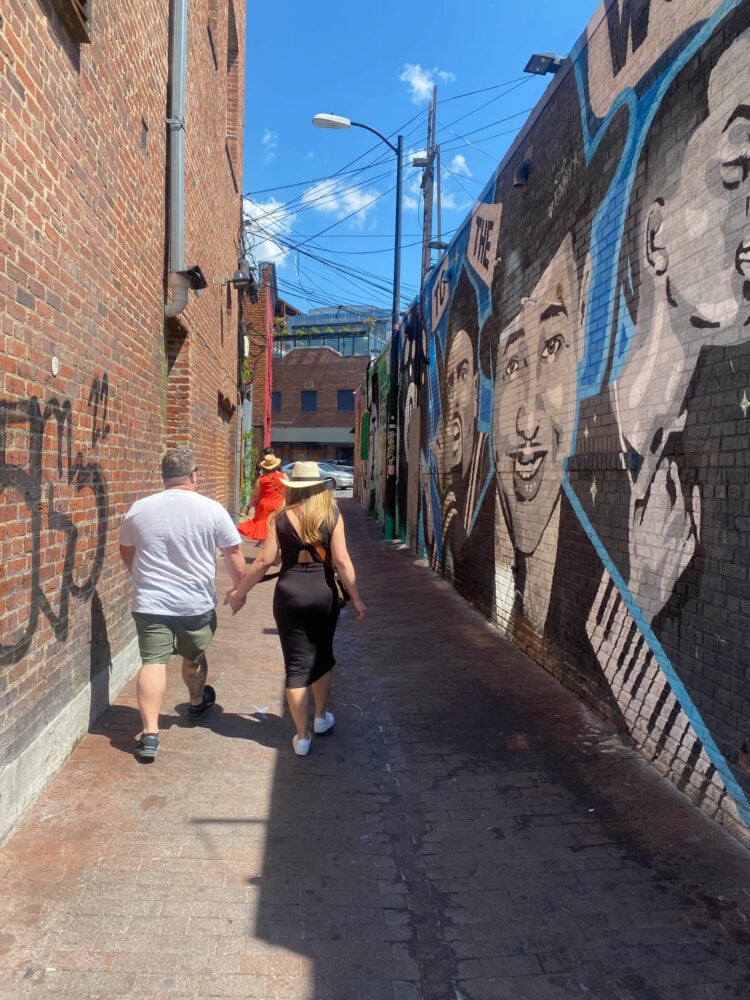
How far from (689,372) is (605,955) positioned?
263 centimetres

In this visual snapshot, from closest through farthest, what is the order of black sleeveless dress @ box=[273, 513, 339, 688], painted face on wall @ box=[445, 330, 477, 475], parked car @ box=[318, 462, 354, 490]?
1. black sleeveless dress @ box=[273, 513, 339, 688]
2. painted face on wall @ box=[445, 330, 477, 475]
3. parked car @ box=[318, 462, 354, 490]

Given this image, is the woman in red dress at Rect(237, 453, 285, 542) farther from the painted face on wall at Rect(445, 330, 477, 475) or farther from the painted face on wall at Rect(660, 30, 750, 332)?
the painted face on wall at Rect(660, 30, 750, 332)

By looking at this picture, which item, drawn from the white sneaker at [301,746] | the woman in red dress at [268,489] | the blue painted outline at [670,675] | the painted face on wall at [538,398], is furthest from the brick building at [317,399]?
the white sneaker at [301,746]

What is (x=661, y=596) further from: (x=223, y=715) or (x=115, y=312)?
(x=115, y=312)

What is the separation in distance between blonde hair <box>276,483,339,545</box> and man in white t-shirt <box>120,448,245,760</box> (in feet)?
1.26

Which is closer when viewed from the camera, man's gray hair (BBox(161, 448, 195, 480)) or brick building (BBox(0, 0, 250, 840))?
brick building (BBox(0, 0, 250, 840))

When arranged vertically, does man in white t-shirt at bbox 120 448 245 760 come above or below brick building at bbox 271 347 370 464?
below

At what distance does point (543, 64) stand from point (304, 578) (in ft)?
15.9

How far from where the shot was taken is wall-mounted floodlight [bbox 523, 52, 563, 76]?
18.5 feet

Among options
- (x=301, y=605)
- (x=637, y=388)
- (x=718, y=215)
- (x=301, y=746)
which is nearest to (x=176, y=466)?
(x=301, y=605)

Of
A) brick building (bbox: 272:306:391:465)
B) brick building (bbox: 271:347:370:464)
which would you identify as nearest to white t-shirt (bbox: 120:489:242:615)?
brick building (bbox: 272:306:391:465)

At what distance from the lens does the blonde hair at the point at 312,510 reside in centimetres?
379

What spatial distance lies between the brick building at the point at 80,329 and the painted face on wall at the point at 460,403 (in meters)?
3.32

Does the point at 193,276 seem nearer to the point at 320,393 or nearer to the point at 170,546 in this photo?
the point at 170,546
